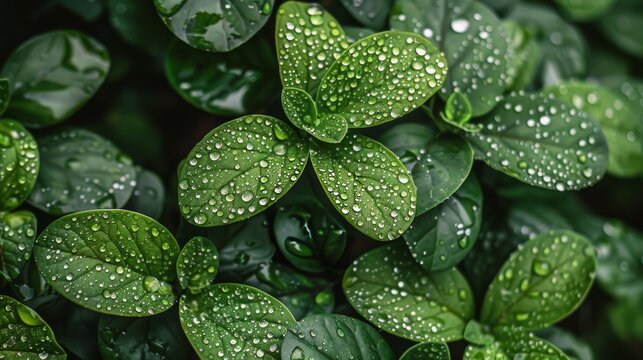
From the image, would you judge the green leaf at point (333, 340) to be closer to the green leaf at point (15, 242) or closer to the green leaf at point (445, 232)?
the green leaf at point (445, 232)

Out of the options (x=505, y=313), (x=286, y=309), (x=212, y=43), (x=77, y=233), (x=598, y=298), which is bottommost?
(x=598, y=298)

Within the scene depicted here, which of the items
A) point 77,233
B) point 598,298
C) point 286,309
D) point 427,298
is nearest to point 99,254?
point 77,233

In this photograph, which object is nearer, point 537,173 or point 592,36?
point 537,173

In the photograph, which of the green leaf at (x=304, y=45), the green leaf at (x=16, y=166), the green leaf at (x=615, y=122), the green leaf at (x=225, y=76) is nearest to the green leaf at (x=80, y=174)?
the green leaf at (x=16, y=166)

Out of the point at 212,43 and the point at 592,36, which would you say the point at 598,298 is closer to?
the point at 592,36

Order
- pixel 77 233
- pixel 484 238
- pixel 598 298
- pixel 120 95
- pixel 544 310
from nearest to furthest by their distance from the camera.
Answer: pixel 77 233 → pixel 544 310 → pixel 484 238 → pixel 120 95 → pixel 598 298

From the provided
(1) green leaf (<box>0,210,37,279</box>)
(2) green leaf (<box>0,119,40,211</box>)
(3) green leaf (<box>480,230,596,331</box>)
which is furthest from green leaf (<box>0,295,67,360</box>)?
(3) green leaf (<box>480,230,596,331</box>)

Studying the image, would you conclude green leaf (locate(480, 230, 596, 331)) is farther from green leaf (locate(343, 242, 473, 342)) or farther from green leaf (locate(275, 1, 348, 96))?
green leaf (locate(275, 1, 348, 96))
